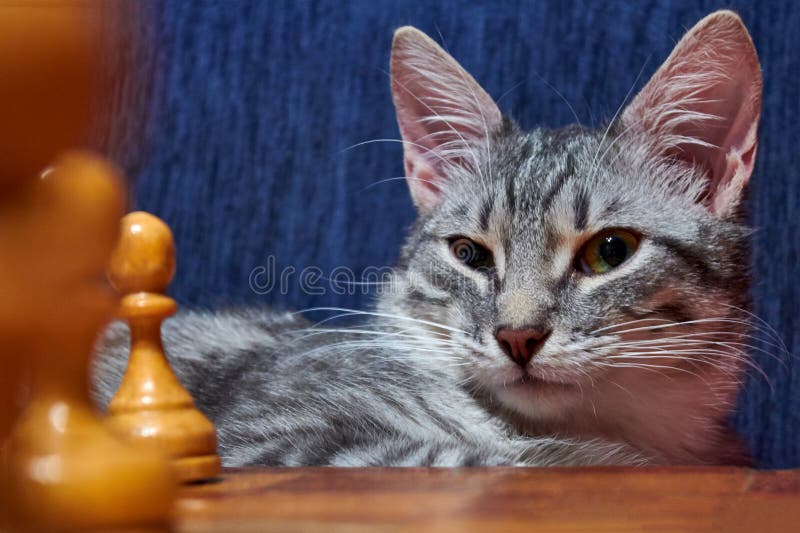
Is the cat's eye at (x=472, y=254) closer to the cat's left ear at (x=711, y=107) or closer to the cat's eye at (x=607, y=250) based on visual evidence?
the cat's eye at (x=607, y=250)

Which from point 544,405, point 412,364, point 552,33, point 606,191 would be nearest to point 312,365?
point 412,364

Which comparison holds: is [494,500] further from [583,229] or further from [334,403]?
[583,229]

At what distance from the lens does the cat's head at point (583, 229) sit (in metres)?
1.01

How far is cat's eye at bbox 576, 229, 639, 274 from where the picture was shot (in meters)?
1.08

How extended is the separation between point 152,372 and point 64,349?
12.2 inches

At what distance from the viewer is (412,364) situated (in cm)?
113

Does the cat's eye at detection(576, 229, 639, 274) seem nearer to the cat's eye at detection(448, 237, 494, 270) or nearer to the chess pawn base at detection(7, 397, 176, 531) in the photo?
the cat's eye at detection(448, 237, 494, 270)

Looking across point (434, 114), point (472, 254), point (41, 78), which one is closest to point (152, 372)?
point (41, 78)

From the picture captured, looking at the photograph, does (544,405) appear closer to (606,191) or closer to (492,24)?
(606,191)

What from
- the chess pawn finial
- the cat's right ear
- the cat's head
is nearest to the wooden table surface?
the chess pawn finial

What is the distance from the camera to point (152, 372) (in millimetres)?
663

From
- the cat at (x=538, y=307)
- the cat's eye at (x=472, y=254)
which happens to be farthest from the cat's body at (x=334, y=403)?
the cat's eye at (x=472, y=254)

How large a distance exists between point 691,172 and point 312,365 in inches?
21.7

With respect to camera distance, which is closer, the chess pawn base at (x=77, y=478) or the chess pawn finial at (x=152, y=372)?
the chess pawn base at (x=77, y=478)
